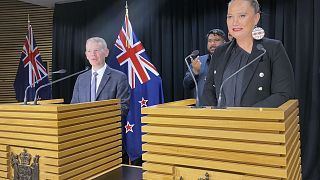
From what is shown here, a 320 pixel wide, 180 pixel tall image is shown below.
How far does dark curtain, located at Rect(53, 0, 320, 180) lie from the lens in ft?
15.0

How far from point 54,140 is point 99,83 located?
1336mm

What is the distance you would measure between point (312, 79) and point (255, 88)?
10.8 ft

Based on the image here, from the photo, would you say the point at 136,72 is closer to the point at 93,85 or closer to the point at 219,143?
the point at 93,85

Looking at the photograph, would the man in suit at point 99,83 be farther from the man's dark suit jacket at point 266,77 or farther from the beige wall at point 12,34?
the beige wall at point 12,34

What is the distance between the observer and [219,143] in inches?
51.8

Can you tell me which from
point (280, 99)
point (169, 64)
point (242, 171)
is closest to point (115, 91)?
point (280, 99)

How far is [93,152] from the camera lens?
80.7 inches

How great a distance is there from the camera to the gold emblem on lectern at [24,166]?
181 cm

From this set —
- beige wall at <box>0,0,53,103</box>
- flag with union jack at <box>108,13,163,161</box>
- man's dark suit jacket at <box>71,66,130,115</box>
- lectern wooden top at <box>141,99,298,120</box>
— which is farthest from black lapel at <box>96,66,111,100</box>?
beige wall at <box>0,0,53,103</box>

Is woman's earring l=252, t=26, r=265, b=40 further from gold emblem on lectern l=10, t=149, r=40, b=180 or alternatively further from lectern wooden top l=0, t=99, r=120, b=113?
gold emblem on lectern l=10, t=149, r=40, b=180

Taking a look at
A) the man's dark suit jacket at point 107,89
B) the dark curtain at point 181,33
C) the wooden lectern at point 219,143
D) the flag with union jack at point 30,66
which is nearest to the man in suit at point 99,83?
the man's dark suit jacket at point 107,89

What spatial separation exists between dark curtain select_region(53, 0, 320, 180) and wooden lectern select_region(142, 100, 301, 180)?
3.55 metres

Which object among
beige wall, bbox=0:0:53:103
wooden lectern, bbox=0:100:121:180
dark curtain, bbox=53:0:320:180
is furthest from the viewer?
beige wall, bbox=0:0:53:103

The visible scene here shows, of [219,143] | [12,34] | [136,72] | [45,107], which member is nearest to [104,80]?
[45,107]
